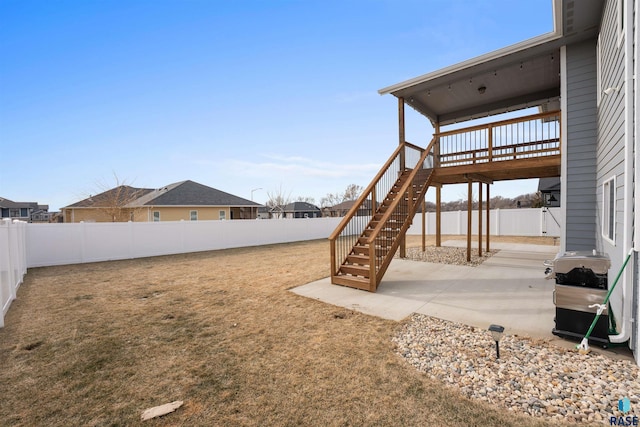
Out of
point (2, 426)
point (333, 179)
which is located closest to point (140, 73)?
point (2, 426)

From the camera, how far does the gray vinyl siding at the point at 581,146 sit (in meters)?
5.01

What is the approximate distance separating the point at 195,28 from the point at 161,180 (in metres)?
20.5

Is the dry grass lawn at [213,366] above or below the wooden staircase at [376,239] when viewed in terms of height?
below

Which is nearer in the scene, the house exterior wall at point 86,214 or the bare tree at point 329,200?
the house exterior wall at point 86,214

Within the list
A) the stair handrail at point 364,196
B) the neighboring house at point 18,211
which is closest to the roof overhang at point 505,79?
the stair handrail at point 364,196

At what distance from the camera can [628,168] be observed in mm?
2695

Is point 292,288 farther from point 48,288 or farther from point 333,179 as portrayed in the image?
point 333,179

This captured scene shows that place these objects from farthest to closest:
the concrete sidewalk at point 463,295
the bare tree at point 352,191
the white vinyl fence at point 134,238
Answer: the bare tree at point 352,191
the white vinyl fence at point 134,238
the concrete sidewalk at point 463,295

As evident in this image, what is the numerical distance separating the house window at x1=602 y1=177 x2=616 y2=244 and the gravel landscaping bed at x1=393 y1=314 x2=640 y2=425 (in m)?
1.82

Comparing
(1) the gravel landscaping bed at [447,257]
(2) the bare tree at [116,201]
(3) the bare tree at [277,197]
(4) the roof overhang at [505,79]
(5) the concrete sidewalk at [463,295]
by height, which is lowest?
(5) the concrete sidewalk at [463,295]

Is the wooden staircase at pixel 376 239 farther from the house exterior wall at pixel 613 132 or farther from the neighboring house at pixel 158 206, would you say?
the neighboring house at pixel 158 206

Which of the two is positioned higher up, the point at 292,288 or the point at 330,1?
the point at 330,1

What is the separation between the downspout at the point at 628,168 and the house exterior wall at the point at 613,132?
0.26m

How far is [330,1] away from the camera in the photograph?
8.47 meters
